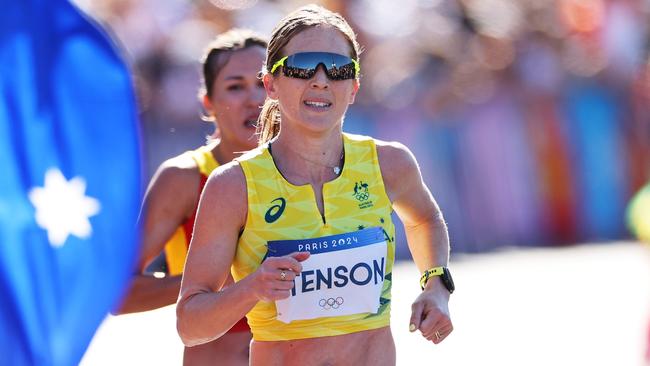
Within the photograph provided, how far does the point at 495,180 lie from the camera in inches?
574

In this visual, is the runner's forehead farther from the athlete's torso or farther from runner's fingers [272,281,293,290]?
the athlete's torso

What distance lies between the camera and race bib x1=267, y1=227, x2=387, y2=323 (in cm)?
376

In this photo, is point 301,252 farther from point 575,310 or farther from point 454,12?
point 454,12

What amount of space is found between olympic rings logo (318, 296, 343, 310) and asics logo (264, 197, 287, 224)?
269 millimetres

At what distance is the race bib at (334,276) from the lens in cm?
376

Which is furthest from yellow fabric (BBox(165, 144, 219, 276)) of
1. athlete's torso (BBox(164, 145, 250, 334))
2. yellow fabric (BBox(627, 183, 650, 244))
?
yellow fabric (BBox(627, 183, 650, 244))

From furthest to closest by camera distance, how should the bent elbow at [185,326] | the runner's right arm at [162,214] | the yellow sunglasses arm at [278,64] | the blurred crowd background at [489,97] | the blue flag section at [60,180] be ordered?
1. the blurred crowd background at [489,97]
2. the runner's right arm at [162,214]
3. the blue flag section at [60,180]
4. the yellow sunglasses arm at [278,64]
5. the bent elbow at [185,326]

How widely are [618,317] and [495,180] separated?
14.4 feet

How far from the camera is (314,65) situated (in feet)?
12.6

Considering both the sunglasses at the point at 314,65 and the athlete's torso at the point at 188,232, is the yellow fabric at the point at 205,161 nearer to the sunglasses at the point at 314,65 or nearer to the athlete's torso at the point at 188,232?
the athlete's torso at the point at 188,232

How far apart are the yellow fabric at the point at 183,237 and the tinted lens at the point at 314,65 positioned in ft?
4.20

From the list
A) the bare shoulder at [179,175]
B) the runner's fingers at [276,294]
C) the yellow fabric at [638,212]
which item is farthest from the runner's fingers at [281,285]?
the yellow fabric at [638,212]

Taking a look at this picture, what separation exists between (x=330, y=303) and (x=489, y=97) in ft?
34.6

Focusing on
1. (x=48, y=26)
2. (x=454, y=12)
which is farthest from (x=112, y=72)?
(x=454, y=12)
